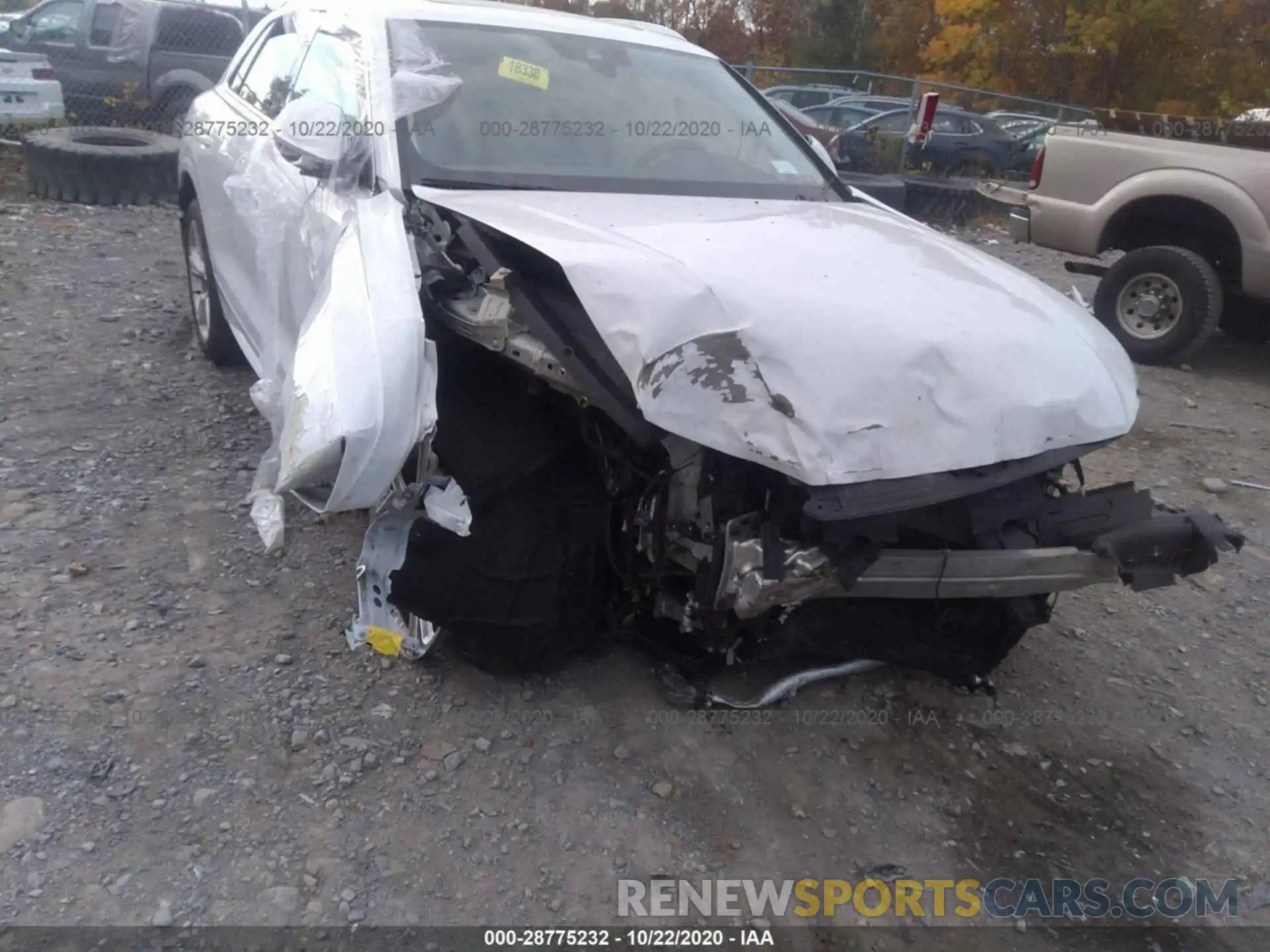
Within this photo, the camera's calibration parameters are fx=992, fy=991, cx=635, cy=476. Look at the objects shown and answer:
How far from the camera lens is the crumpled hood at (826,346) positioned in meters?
2.12

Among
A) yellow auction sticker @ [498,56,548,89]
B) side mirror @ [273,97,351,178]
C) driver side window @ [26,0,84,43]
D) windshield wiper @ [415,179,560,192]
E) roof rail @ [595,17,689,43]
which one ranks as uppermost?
roof rail @ [595,17,689,43]

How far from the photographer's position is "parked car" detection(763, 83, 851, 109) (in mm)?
16969

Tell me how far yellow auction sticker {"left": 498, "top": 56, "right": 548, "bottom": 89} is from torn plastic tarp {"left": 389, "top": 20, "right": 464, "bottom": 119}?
201 mm

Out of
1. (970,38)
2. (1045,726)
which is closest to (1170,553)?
(1045,726)

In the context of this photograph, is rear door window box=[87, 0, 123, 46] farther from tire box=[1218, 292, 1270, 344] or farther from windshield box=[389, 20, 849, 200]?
tire box=[1218, 292, 1270, 344]

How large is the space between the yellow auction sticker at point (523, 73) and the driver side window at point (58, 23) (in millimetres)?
8818

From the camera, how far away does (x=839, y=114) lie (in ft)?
50.6

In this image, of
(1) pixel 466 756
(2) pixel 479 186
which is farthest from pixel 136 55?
(1) pixel 466 756

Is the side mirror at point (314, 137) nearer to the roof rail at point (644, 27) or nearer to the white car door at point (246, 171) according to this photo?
the white car door at point (246, 171)

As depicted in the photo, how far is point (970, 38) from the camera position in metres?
24.1

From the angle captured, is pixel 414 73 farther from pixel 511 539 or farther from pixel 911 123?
pixel 911 123

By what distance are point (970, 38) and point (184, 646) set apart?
25.8 m

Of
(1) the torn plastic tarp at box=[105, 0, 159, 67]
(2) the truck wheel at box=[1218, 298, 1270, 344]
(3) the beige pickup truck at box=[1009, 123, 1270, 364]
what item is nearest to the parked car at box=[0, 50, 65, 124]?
(1) the torn plastic tarp at box=[105, 0, 159, 67]

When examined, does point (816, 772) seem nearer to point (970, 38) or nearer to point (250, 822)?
point (250, 822)
